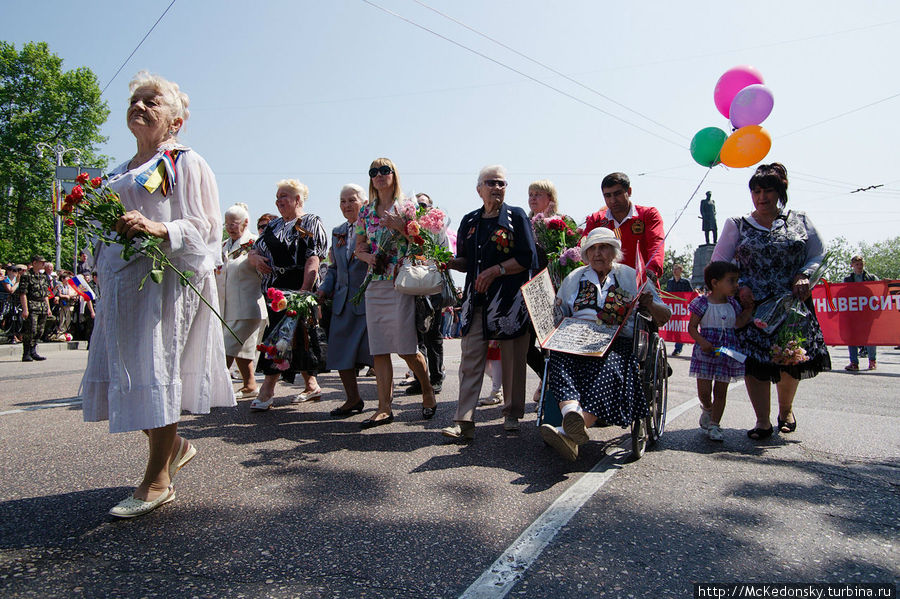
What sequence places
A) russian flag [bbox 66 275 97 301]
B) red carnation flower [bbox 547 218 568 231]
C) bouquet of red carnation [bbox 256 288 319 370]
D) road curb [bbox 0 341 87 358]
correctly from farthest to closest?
russian flag [bbox 66 275 97 301] → road curb [bbox 0 341 87 358] → red carnation flower [bbox 547 218 568 231] → bouquet of red carnation [bbox 256 288 319 370]

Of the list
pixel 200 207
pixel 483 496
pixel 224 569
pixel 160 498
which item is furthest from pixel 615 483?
pixel 200 207

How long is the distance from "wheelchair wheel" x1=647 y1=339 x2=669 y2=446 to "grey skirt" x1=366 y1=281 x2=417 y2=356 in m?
1.88

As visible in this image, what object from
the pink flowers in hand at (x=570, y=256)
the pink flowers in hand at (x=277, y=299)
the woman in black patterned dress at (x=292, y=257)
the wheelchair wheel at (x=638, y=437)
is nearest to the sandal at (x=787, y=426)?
the wheelchair wheel at (x=638, y=437)

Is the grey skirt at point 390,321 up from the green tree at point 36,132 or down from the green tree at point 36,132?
down

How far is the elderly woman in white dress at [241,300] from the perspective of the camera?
6.23 metres

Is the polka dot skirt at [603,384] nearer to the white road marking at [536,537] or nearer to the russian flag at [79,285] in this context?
the white road marking at [536,537]

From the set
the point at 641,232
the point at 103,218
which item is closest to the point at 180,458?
the point at 103,218

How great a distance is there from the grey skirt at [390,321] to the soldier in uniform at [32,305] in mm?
9621

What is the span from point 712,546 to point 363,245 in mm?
3459

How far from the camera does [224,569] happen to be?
7.47ft

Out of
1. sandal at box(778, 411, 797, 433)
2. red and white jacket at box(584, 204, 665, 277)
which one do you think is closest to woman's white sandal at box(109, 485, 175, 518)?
red and white jacket at box(584, 204, 665, 277)

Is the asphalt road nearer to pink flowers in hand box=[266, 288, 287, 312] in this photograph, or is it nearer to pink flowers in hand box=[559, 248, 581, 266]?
pink flowers in hand box=[266, 288, 287, 312]

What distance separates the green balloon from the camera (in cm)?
578

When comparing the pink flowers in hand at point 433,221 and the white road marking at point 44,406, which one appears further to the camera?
the white road marking at point 44,406
